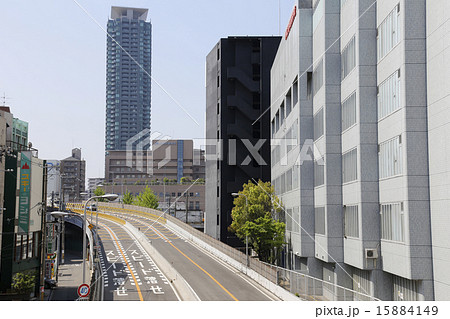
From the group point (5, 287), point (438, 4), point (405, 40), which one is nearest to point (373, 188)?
point (405, 40)

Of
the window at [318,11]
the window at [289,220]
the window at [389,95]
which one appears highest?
the window at [318,11]

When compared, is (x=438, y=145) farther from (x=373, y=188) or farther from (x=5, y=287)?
(x=5, y=287)

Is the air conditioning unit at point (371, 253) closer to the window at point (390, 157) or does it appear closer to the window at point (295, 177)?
the window at point (390, 157)

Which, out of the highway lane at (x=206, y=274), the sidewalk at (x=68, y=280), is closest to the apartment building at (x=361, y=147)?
the highway lane at (x=206, y=274)

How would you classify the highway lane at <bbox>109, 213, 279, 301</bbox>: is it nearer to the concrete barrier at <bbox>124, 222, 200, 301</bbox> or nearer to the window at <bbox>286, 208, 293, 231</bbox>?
the concrete barrier at <bbox>124, 222, 200, 301</bbox>

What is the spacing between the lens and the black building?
8250cm

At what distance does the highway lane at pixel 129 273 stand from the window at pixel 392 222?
18280 mm

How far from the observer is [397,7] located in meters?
25.8

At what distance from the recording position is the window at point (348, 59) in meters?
32.1

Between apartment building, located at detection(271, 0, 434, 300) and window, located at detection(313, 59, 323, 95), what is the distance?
87 millimetres

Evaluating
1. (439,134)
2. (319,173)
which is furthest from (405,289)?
(319,173)

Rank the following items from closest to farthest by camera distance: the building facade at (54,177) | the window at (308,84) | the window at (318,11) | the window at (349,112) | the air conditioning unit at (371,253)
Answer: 1. the air conditioning unit at (371,253)
2. the window at (349,112)
3. the window at (318,11)
4. the window at (308,84)
5. the building facade at (54,177)

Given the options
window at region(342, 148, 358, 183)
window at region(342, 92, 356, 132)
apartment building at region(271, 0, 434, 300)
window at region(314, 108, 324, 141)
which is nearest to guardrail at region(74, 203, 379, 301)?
apartment building at region(271, 0, 434, 300)
